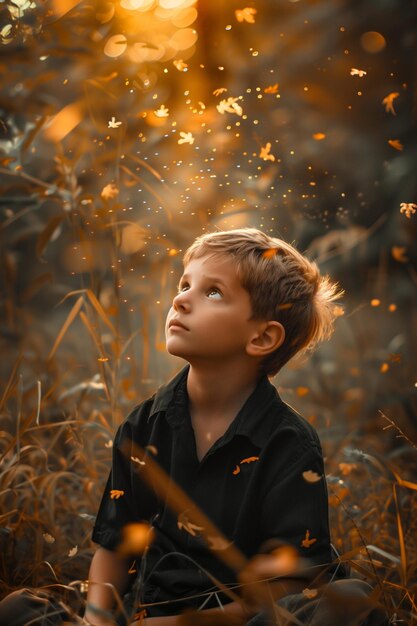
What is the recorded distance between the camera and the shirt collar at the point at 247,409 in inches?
54.2

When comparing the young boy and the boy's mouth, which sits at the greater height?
the boy's mouth

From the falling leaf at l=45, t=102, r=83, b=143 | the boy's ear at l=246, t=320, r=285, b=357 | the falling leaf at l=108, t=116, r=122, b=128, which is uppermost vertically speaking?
the falling leaf at l=108, t=116, r=122, b=128

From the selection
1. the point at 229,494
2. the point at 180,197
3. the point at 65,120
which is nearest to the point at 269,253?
the point at 229,494

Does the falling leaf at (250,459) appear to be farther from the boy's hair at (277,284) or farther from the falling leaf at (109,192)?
the falling leaf at (109,192)

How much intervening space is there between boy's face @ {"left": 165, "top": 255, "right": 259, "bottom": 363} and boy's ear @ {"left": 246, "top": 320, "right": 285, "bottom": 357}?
0.05 feet

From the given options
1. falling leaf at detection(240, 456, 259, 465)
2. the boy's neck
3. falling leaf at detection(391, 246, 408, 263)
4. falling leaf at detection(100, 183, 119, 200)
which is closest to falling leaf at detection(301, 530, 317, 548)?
falling leaf at detection(240, 456, 259, 465)

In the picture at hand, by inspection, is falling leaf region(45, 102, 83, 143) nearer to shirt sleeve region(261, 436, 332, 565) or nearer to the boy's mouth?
the boy's mouth

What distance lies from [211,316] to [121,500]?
14.6 inches

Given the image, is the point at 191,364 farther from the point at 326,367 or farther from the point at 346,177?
the point at 326,367

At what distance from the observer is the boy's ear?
144 centimetres

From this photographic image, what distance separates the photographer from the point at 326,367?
2.79 meters

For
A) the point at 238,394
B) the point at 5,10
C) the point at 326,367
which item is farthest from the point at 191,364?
the point at 326,367

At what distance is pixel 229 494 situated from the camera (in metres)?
1.37

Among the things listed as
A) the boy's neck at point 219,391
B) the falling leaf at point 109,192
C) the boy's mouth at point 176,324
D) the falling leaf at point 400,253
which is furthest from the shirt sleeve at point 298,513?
the falling leaf at point 400,253
